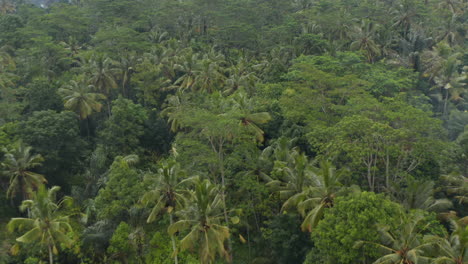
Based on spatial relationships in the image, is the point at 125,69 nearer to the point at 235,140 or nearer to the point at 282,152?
the point at 235,140

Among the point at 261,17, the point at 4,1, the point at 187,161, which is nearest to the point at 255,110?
the point at 187,161

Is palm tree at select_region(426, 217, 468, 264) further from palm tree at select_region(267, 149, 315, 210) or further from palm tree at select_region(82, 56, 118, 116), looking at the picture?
palm tree at select_region(82, 56, 118, 116)

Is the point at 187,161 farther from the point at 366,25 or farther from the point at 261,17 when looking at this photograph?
the point at 261,17

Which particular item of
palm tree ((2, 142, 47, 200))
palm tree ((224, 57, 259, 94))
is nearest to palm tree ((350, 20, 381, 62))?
palm tree ((224, 57, 259, 94))

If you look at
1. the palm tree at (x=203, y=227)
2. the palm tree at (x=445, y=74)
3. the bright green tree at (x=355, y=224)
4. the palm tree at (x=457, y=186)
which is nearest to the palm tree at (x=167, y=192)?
the palm tree at (x=203, y=227)

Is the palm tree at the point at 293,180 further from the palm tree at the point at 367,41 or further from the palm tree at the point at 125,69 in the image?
the palm tree at the point at 367,41
